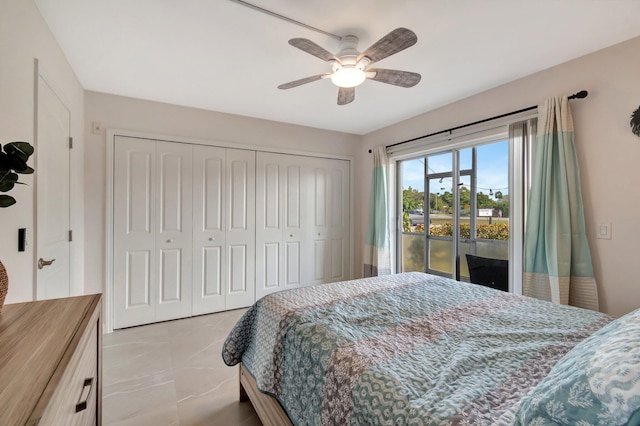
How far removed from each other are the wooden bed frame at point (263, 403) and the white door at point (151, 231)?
1.75 metres

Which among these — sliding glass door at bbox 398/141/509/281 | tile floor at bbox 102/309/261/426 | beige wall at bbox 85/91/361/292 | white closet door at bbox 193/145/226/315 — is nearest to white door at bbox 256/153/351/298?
beige wall at bbox 85/91/361/292

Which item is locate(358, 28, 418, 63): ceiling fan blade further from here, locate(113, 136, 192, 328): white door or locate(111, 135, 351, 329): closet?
locate(113, 136, 192, 328): white door

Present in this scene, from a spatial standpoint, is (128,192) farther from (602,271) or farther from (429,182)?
(602,271)

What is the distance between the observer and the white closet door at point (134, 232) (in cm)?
292

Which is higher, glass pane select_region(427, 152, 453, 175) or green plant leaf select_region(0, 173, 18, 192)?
glass pane select_region(427, 152, 453, 175)

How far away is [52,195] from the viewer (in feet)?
6.35

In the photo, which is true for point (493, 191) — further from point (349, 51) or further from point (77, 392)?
point (77, 392)

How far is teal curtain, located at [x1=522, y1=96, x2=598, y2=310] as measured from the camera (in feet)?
6.98

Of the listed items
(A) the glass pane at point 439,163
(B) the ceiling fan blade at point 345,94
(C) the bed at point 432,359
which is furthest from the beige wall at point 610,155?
(B) the ceiling fan blade at point 345,94

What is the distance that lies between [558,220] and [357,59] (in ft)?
6.47

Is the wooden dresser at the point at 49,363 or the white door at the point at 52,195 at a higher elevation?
the white door at the point at 52,195

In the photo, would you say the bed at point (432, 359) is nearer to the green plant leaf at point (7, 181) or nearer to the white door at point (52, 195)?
the green plant leaf at point (7, 181)

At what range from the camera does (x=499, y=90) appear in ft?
8.80

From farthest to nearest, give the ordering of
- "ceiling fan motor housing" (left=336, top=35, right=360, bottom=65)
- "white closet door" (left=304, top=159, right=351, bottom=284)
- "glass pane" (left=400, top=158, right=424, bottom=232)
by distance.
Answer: "white closet door" (left=304, top=159, right=351, bottom=284)
"glass pane" (left=400, top=158, right=424, bottom=232)
"ceiling fan motor housing" (left=336, top=35, right=360, bottom=65)
